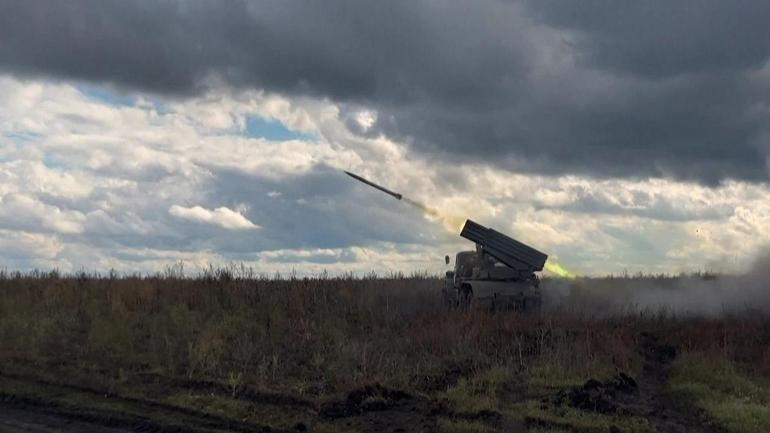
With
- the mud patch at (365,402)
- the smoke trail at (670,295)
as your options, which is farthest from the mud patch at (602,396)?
the smoke trail at (670,295)

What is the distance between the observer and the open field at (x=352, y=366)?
12.8 meters

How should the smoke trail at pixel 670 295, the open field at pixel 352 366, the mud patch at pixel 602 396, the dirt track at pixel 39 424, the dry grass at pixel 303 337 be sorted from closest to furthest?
the dirt track at pixel 39 424 → the open field at pixel 352 366 → the mud patch at pixel 602 396 → the dry grass at pixel 303 337 → the smoke trail at pixel 670 295

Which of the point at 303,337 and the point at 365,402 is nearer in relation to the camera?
the point at 365,402

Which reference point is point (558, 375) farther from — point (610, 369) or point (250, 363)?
point (250, 363)

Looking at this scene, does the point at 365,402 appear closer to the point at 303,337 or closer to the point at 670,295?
the point at 303,337

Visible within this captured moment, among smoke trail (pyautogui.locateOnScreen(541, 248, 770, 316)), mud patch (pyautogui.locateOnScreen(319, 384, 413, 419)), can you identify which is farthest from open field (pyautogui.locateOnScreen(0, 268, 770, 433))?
smoke trail (pyautogui.locateOnScreen(541, 248, 770, 316))

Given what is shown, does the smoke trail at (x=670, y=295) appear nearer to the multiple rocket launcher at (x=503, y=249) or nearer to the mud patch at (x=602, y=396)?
the multiple rocket launcher at (x=503, y=249)

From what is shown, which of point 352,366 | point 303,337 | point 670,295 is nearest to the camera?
point 352,366

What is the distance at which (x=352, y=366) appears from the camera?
16.3m

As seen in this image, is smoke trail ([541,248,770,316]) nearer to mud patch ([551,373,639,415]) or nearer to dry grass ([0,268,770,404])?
dry grass ([0,268,770,404])

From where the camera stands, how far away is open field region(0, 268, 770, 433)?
12.8 m

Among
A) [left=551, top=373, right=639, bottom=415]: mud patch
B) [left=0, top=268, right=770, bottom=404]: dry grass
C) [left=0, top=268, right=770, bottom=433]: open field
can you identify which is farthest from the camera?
[left=0, top=268, right=770, bottom=404]: dry grass

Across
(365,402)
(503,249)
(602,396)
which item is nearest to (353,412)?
(365,402)

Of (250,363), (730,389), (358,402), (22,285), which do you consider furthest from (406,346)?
(22,285)
